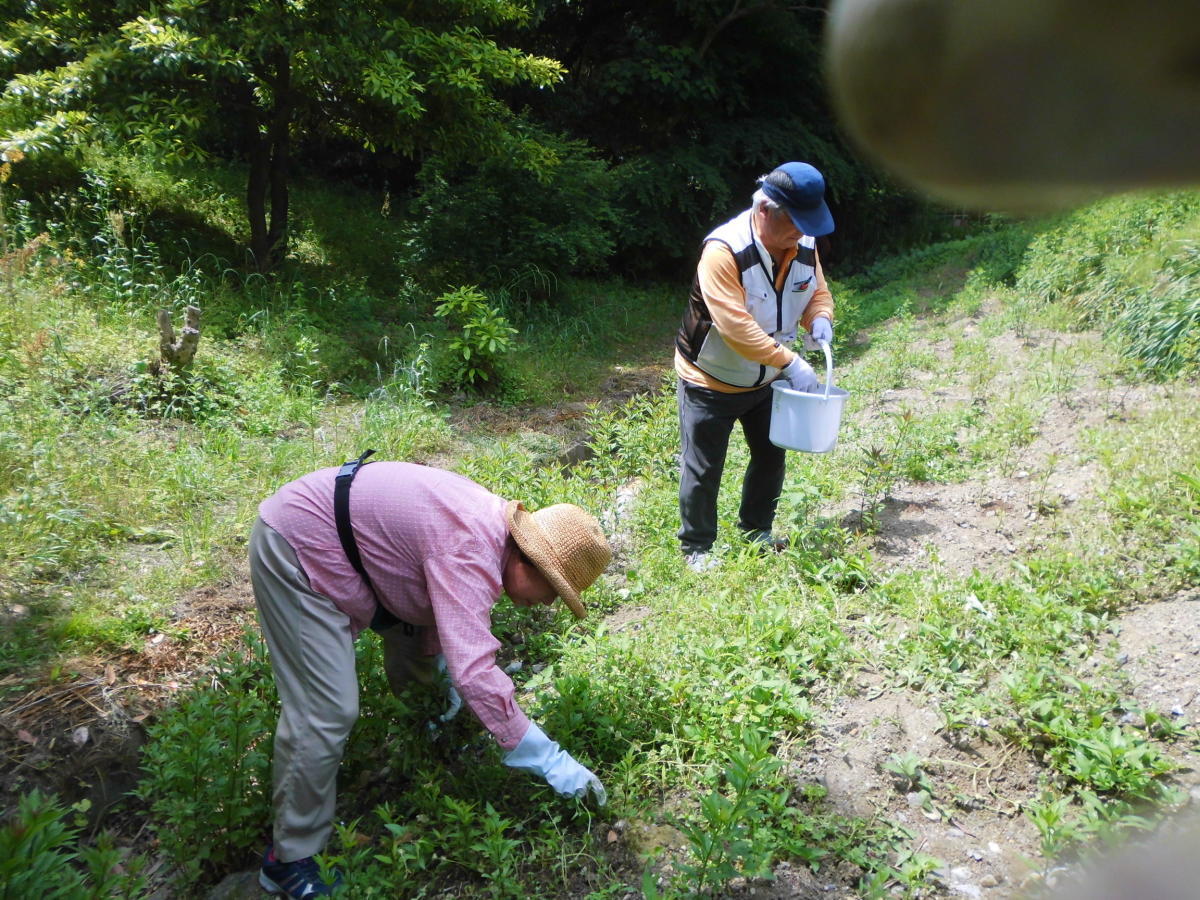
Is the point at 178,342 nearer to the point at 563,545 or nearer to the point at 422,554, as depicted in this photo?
the point at 422,554

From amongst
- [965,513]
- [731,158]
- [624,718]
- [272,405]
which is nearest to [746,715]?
[624,718]

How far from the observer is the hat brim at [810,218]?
12.1ft

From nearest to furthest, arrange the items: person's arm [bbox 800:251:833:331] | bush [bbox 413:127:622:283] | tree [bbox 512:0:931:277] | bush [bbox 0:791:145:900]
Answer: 1. bush [bbox 0:791:145:900]
2. person's arm [bbox 800:251:833:331]
3. bush [bbox 413:127:622:283]
4. tree [bbox 512:0:931:277]

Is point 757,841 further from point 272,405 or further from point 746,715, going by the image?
point 272,405

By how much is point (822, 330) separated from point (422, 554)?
2.39m

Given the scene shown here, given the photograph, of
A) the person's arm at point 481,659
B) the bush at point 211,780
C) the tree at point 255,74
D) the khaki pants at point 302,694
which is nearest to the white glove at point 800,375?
the person's arm at point 481,659

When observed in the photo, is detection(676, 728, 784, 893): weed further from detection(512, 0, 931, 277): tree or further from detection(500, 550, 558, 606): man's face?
detection(512, 0, 931, 277): tree

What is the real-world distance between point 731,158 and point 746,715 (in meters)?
11.4

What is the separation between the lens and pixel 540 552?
2672mm

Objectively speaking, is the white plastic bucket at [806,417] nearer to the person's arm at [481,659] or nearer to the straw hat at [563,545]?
the straw hat at [563,545]

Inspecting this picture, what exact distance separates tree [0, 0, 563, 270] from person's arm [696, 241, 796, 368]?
4.32 metres

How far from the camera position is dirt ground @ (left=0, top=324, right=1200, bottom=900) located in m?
2.66

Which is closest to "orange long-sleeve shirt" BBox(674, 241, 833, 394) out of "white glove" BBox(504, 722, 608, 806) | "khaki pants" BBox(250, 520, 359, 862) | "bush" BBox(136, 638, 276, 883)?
"white glove" BBox(504, 722, 608, 806)

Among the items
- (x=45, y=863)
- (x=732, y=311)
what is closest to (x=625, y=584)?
(x=732, y=311)
